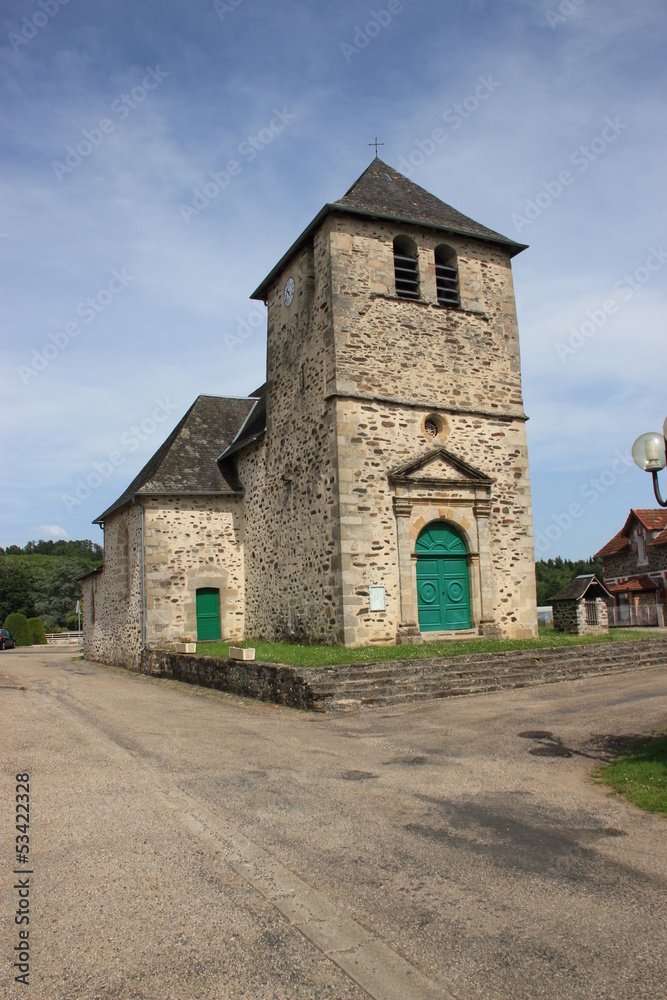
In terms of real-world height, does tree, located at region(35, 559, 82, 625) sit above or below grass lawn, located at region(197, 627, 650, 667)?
above

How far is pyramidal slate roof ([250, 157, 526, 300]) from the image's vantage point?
15656 mm

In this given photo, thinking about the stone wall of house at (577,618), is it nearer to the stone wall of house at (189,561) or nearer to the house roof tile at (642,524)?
the stone wall of house at (189,561)

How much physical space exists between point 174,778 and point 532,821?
2.98m

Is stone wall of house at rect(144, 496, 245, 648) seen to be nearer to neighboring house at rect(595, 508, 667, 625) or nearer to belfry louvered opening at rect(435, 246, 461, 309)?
belfry louvered opening at rect(435, 246, 461, 309)

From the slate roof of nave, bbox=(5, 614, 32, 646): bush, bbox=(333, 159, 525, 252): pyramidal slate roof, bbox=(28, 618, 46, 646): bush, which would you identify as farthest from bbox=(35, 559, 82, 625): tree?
bbox=(333, 159, 525, 252): pyramidal slate roof

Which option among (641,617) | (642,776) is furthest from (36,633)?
(642,776)

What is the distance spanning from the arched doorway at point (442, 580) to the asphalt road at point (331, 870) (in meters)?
7.00

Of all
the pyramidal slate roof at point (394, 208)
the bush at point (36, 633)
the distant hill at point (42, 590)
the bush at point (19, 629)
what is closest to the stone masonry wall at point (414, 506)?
the pyramidal slate roof at point (394, 208)

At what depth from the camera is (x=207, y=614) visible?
62.8ft

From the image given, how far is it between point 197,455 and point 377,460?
25.3ft

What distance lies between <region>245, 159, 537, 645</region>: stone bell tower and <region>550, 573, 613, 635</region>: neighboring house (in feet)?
4.18

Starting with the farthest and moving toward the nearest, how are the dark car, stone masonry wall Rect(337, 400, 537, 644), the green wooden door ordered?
the dark car → the green wooden door → stone masonry wall Rect(337, 400, 537, 644)

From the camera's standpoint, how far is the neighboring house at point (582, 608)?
16.7 m

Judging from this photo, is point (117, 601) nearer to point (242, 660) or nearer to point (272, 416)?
point (272, 416)
